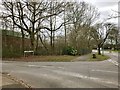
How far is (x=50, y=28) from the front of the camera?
5097 centimetres

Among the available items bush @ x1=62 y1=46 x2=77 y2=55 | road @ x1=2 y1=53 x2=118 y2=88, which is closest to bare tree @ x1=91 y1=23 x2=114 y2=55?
bush @ x1=62 y1=46 x2=77 y2=55

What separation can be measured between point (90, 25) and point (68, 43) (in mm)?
11184

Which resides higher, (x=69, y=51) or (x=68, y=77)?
(x=69, y=51)

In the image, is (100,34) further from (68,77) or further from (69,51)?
(68,77)

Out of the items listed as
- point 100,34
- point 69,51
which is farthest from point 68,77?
point 100,34

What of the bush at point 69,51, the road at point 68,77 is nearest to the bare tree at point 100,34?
the bush at point 69,51

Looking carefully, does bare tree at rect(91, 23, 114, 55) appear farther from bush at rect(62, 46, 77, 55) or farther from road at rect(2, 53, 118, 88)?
road at rect(2, 53, 118, 88)

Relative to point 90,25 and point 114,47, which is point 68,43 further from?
point 114,47

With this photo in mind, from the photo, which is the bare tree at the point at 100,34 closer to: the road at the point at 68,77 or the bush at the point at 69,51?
the bush at the point at 69,51

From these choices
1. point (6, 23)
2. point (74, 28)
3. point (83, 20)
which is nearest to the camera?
point (6, 23)

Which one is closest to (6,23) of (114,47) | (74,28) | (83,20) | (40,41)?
(40,41)

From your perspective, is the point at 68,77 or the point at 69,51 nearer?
the point at 68,77

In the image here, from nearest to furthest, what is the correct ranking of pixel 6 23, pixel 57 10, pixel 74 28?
pixel 6 23, pixel 57 10, pixel 74 28

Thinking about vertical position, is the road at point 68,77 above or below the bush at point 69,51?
below
